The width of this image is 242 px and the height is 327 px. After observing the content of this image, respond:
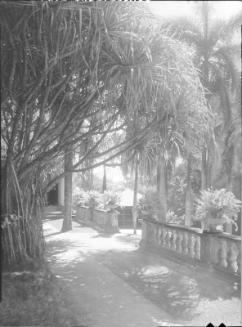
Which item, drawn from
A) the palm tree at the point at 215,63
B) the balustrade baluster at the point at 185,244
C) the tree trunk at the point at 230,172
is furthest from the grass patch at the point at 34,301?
the palm tree at the point at 215,63

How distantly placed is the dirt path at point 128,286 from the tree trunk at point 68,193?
0.11 metres

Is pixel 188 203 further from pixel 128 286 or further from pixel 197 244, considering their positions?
pixel 128 286

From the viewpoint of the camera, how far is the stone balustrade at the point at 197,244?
765cm

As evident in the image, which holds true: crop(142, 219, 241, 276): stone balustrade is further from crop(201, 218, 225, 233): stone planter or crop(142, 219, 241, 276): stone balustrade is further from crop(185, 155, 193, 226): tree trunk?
crop(185, 155, 193, 226): tree trunk

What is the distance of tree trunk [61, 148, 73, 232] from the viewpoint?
219 inches

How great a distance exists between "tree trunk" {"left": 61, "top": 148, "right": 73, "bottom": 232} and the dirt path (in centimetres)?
11

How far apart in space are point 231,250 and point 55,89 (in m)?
4.44

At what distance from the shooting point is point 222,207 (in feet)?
27.8

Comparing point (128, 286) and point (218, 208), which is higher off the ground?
point (218, 208)

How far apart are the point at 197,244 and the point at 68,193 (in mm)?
4268

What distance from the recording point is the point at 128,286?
6.05m

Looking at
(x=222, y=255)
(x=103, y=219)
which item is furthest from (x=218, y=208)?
(x=103, y=219)

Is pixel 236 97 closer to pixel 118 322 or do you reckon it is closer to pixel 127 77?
pixel 127 77

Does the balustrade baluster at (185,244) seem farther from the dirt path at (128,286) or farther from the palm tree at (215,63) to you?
the palm tree at (215,63)
